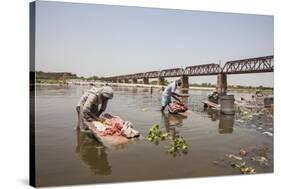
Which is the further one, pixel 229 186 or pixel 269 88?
pixel 269 88

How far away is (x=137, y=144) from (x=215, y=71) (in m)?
1.54

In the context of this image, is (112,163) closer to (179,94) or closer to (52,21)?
(179,94)

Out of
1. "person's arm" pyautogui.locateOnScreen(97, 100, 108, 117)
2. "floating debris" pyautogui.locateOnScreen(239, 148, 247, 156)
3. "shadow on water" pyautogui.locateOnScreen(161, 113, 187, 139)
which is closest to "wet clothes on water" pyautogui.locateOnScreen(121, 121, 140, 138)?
"person's arm" pyautogui.locateOnScreen(97, 100, 108, 117)

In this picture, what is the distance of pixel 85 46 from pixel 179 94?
1.47 meters

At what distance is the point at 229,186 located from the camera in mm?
6578

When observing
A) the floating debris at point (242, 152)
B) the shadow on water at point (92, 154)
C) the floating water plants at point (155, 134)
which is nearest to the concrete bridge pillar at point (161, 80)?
the floating water plants at point (155, 134)

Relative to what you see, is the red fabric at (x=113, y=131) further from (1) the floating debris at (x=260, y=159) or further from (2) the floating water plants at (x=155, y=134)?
(1) the floating debris at (x=260, y=159)

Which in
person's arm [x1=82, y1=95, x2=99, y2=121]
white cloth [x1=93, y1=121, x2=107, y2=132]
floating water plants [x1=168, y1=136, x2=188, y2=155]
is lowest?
floating water plants [x1=168, y1=136, x2=188, y2=155]

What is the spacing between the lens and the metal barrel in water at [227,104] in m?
7.22

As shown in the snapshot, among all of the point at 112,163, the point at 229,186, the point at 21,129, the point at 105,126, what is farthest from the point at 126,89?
the point at 229,186

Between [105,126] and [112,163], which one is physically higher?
[105,126]

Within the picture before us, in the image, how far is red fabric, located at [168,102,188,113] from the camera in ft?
22.5

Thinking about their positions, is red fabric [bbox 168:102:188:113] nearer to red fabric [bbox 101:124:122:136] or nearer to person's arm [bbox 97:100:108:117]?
red fabric [bbox 101:124:122:136]

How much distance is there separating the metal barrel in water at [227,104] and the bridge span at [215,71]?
10cm
